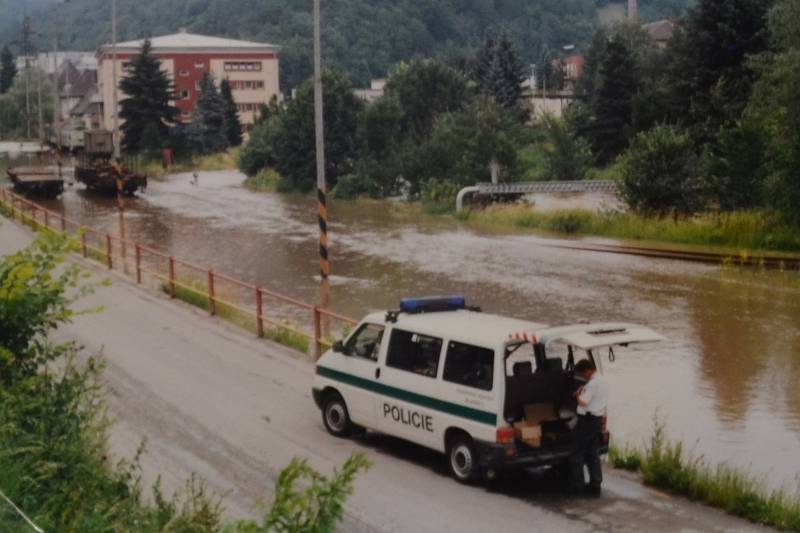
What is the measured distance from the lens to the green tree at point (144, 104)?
96.9m

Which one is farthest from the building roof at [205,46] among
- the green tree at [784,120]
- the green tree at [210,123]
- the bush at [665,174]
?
the green tree at [784,120]

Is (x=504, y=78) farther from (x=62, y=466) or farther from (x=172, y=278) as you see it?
(x=62, y=466)

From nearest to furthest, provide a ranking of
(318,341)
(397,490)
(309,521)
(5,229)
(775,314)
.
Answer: (309,521) < (397,490) < (318,341) < (775,314) < (5,229)

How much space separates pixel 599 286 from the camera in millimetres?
30750

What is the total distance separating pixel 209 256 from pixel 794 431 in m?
26.0

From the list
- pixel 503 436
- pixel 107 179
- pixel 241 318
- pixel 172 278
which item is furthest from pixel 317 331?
pixel 107 179

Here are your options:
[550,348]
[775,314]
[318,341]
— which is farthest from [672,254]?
[550,348]

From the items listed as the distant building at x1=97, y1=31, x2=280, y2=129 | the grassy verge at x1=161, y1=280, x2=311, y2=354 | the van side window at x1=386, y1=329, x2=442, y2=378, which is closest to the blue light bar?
the van side window at x1=386, y1=329, x2=442, y2=378

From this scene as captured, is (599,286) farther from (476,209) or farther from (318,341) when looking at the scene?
(476,209)

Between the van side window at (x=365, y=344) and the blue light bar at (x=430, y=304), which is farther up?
the blue light bar at (x=430, y=304)

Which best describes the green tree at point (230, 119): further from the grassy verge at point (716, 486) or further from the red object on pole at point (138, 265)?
the grassy verge at point (716, 486)

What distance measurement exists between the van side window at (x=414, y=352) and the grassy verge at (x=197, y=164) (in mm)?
82338

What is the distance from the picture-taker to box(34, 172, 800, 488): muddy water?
53.9ft

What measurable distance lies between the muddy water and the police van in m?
2.96
